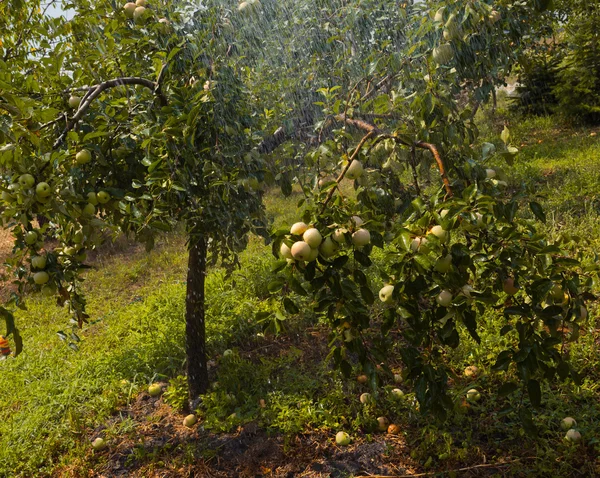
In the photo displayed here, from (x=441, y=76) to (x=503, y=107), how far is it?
28.5ft

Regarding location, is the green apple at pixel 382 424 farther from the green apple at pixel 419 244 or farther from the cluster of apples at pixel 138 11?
the cluster of apples at pixel 138 11

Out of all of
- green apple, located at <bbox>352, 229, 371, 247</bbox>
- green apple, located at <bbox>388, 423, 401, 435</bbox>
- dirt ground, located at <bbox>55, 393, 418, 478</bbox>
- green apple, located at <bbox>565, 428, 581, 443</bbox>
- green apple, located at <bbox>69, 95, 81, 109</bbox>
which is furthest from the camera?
green apple, located at <bbox>388, 423, 401, 435</bbox>

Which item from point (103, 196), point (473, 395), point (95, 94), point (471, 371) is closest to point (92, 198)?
point (103, 196)

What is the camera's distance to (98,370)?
3.82 meters

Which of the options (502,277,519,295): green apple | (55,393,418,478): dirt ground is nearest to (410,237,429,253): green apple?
(502,277,519,295): green apple

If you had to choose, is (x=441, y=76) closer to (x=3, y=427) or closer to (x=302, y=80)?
(x=302, y=80)

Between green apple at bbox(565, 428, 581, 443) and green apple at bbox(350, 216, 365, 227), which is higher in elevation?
green apple at bbox(350, 216, 365, 227)

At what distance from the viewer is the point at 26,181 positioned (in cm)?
176

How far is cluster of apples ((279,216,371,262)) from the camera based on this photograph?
56.2 inches

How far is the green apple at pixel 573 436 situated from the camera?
2475mm

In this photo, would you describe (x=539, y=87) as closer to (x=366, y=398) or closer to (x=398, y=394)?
(x=398, y=394)

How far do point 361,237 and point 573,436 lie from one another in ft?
5.92

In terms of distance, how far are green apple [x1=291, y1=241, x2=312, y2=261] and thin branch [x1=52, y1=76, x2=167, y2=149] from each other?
42.9 inches

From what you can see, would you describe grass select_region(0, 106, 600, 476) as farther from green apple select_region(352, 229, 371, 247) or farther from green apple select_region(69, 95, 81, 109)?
green apple select_region(69, 95, 81, 109)
